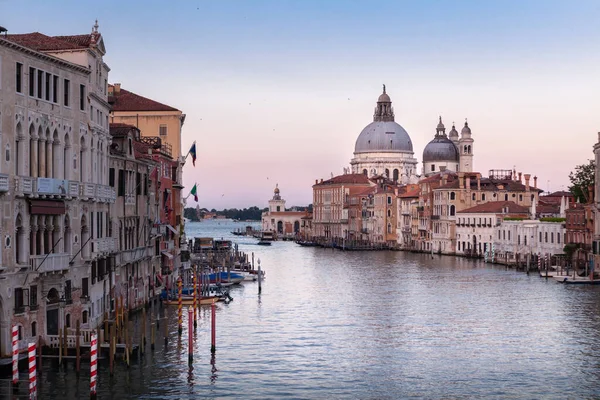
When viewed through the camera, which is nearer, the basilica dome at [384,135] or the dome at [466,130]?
the dome at [466,130]

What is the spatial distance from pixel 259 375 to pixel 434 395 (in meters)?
3.67

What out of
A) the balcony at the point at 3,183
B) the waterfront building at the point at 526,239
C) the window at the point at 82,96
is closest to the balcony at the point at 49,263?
the balcony at the point at 3,183

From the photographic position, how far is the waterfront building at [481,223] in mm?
65188

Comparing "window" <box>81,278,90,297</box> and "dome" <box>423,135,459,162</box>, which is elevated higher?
"dome" <box>423,135,459,162</box>

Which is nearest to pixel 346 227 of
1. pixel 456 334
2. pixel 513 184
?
pixel 513 184

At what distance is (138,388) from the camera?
64.1 ft

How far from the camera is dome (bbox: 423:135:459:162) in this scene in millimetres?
109500

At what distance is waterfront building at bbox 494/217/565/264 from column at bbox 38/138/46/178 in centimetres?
3663

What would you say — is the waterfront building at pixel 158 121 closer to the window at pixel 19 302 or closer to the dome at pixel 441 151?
the window at pixel 19 302

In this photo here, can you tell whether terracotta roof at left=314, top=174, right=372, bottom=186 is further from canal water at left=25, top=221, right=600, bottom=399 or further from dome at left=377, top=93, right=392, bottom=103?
canal water at left=25, top=221, right=600, bottom=399

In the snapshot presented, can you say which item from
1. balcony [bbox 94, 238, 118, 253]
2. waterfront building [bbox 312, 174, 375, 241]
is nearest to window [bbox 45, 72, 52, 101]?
balcony [bbox 94, 238, 118, 253]

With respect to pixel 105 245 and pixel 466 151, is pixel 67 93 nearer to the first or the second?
pixel 105 245

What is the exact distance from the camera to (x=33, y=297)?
19766mm

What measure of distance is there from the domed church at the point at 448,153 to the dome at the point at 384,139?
11.3m
